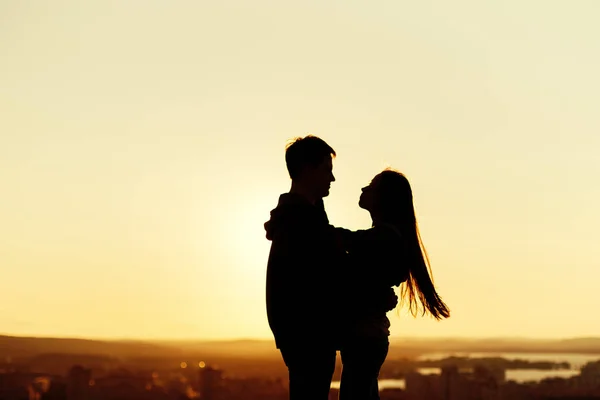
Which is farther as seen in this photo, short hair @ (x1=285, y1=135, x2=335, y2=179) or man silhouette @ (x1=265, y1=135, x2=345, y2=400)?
short hair @ (x1=285, y1=135, x2=335, y2=179)

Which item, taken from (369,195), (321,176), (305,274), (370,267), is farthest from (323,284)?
(369,195)

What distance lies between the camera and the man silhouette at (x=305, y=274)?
6.53 metres

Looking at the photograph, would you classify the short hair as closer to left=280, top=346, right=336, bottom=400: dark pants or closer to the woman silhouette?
the woman silhouette

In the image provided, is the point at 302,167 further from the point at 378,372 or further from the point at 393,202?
the point at 378,372

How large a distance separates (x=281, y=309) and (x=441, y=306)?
49.9 inches

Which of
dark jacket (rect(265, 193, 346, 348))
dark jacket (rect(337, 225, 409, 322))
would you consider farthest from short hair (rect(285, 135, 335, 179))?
dark jacket (rect(337, 225, 409, 322))

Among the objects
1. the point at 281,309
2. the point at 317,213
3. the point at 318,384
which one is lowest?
the point at 318,384

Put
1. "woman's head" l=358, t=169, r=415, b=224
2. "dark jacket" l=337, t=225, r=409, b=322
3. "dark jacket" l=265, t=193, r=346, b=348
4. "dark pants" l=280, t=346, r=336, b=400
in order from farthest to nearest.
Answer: "woman's head" l=358, t=169, r=415, b=224
"dark jacket" l=337, t=225, r=409, b=322
"dark pants" l=280, t=346, r=336, b=400
"dark jacket" l=265, t=193, r=346, b=348

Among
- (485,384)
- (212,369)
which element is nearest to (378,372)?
(212,369)

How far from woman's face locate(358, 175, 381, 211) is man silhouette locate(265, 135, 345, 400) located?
51cm

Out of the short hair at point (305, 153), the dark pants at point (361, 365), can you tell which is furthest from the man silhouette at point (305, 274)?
the dark pants at point (361, 365)

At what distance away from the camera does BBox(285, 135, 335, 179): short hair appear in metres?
6.70

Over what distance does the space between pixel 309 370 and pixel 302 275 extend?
0.60m

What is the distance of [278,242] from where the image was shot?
261 inches
